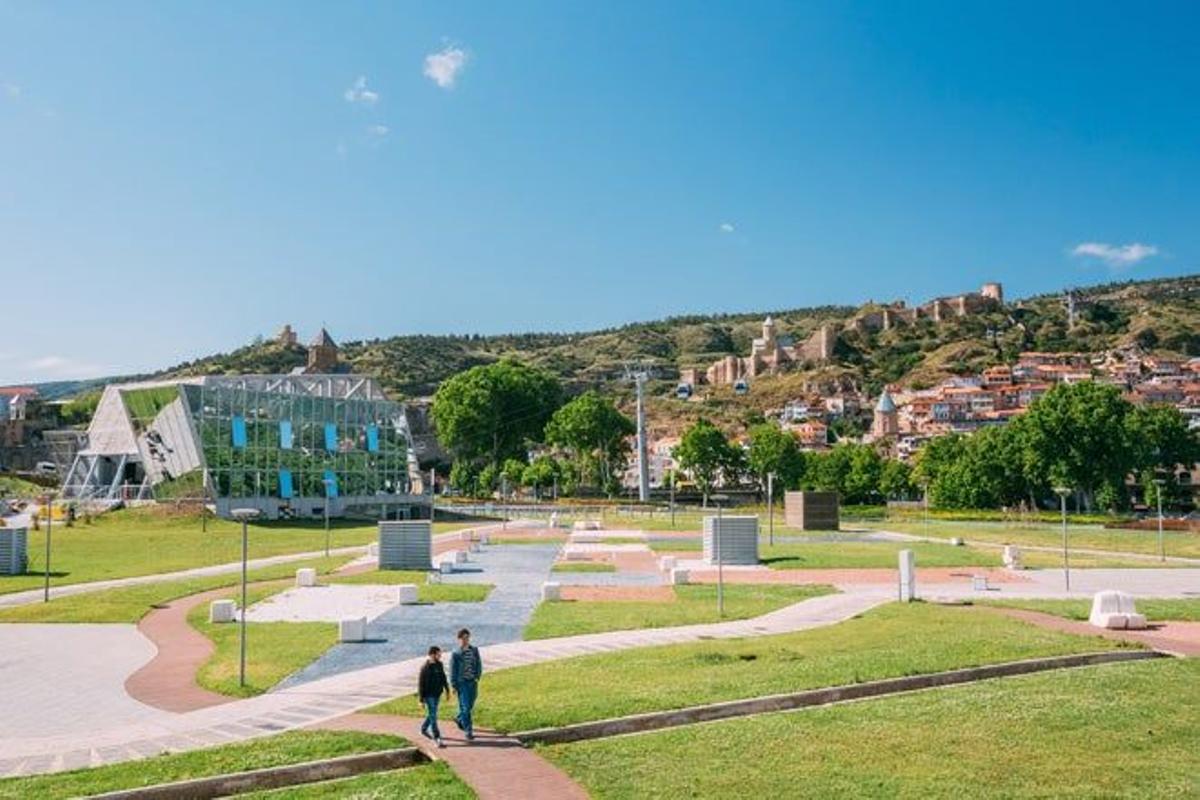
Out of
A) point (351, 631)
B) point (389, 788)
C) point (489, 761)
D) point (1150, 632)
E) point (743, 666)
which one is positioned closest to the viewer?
point (389, 788)

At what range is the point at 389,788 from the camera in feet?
37.6

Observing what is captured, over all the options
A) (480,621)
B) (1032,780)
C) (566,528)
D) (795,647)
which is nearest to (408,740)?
(1032,780)

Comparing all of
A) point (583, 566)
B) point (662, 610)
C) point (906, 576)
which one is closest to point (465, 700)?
point (662, 610)

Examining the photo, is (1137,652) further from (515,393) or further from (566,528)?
(515,393)

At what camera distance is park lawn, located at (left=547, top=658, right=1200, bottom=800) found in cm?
1141

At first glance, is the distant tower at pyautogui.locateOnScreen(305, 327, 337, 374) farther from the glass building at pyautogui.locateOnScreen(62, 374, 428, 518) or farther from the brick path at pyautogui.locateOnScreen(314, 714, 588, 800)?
the brick path at pyautogui.locateOnScreen(314, 714, 588, 800)

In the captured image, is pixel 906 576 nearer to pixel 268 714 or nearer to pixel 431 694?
pixel 431 694

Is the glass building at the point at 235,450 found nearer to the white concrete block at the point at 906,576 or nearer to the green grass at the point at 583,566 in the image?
the green grass at the point at 583,566

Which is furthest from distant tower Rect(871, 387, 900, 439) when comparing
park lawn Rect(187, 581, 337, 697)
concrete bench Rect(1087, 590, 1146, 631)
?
park lawn Rect(187, 581, 337, 697)

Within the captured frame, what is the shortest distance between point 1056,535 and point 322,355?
119209 mm

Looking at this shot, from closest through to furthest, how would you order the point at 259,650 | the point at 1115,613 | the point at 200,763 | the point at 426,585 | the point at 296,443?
1. the point at 200,763
2. the point at 259,650
3. the point at 1115,613
4. the point at 426,585
5. the point at 296,443

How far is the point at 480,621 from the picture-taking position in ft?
86.3

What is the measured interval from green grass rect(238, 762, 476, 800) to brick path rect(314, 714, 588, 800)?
9.3 inches

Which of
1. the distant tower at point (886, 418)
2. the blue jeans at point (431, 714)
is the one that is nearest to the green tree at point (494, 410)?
the distant tower at point (886, 418)
